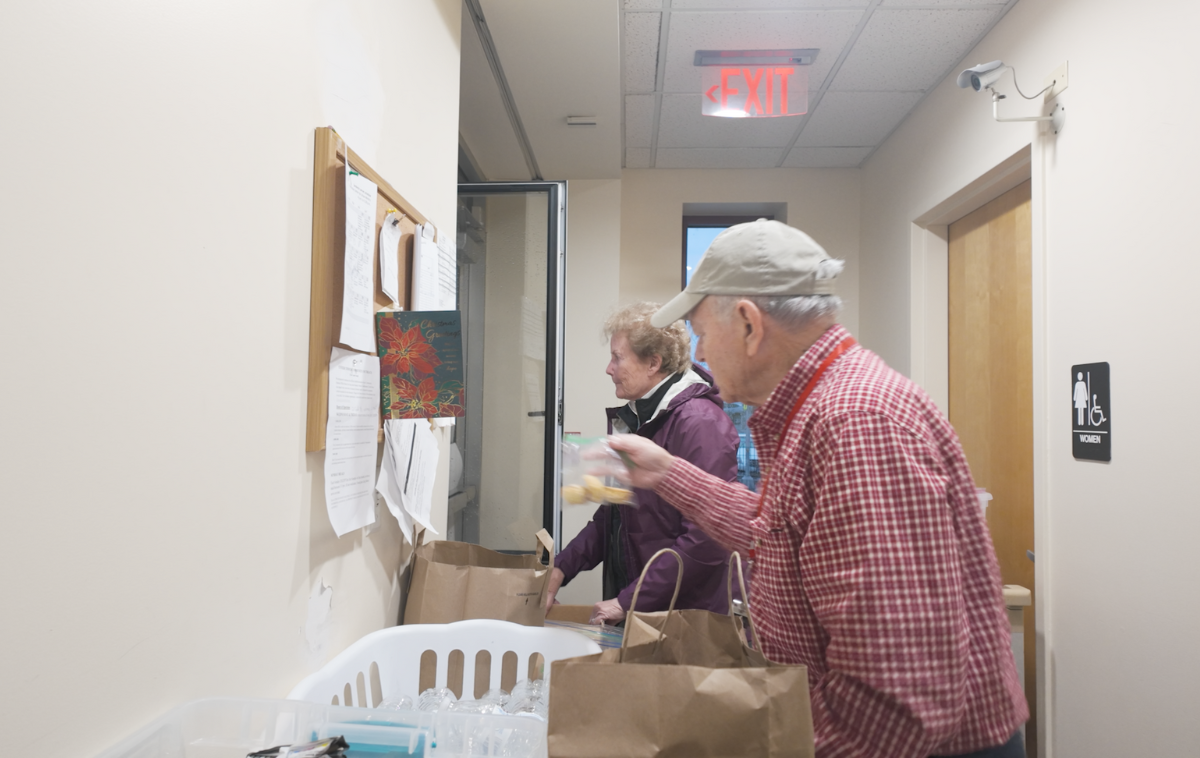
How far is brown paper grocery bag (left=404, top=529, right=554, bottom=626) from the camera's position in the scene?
1.53 m

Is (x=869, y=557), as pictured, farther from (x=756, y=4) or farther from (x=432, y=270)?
(x=756, y=4)

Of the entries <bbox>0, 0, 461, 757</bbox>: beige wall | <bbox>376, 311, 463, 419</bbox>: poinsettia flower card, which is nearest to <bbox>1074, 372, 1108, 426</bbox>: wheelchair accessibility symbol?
<bbox>376, 311, 463, 419</bbox>: poinsettia flower card

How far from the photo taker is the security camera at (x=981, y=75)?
2074mm

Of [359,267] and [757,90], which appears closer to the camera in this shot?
[359,267]

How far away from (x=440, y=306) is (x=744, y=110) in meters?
1.64

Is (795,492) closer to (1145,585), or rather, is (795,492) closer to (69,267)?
(69,267)

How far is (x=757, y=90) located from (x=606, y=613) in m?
2.15

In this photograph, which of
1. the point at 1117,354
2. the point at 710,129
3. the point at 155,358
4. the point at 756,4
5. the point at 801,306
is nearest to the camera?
the point at 155,358

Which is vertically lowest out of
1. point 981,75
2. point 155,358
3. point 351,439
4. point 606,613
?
point 606,613

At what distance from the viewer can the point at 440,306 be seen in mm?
1791

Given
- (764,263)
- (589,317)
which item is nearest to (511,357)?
(589,317)

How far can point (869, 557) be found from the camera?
799mm

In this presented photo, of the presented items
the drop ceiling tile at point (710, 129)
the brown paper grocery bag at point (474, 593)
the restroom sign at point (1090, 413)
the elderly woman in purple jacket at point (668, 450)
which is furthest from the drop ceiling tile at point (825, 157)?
the brown paper grocery bag at point (474, 593)

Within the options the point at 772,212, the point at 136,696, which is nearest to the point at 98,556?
the point at 136,696
